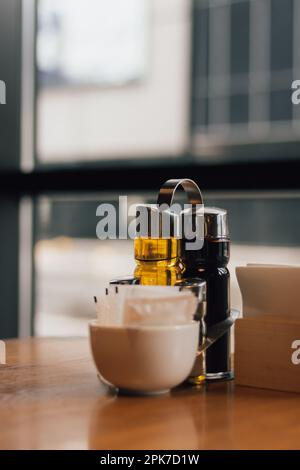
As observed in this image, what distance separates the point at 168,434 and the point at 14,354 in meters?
0.66

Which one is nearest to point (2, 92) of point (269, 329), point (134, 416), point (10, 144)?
point (10, 144)

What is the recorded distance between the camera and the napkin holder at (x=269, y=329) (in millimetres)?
1058

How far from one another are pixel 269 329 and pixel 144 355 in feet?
0.71

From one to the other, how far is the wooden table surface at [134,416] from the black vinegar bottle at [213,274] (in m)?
0.04

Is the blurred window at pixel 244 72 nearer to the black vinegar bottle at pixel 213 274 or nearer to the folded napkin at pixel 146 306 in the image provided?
the black vinegar bottle at pixel 213 274

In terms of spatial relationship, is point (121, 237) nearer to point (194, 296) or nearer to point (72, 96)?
point (72, 96)

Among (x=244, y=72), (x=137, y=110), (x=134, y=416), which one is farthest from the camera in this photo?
(x=137, y=110)

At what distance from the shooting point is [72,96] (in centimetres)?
301

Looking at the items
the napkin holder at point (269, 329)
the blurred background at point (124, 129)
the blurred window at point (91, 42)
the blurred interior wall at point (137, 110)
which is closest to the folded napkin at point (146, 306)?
the napkin holder at point (269, 329)

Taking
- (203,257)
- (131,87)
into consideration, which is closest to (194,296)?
(203,257)


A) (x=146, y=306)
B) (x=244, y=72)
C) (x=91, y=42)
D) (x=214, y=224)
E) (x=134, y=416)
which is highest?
(x=91, y=42)

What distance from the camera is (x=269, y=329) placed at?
1.08 meters

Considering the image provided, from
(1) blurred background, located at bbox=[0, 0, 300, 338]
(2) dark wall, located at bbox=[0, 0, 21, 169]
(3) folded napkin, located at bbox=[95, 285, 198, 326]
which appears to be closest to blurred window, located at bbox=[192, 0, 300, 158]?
(1) blurred background, located at bbox=[0, 0, 300, 338]

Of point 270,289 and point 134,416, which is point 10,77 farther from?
point 134,416
